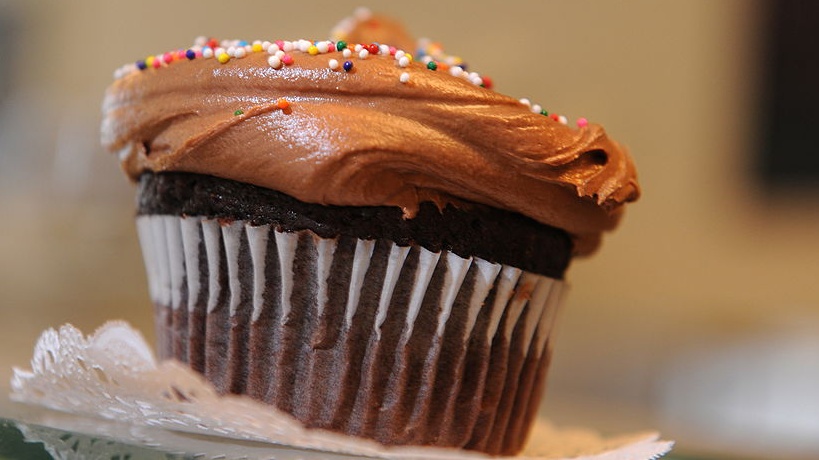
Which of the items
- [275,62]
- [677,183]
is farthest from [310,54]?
[677,183]

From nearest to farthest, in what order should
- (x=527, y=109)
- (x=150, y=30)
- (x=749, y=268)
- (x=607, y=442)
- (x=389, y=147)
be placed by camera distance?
(x=389, y=147) < (x=527, y=109) < (x=607, y=442) < (x=749, y=268) < (x=150, y=30)

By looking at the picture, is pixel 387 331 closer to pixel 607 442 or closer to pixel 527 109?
pixel 527 109

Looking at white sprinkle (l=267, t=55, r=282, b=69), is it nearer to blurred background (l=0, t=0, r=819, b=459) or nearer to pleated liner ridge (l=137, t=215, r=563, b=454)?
pleated liner ridge (l=137, t=215, r=563, b=454)

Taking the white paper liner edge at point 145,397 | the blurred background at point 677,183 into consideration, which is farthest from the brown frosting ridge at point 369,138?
the blurred background at point 677,183

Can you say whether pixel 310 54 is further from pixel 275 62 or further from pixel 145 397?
pixel 145 397

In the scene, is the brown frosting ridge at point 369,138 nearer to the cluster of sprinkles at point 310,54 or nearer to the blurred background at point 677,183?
the cluster of sprinkles at point 310,54

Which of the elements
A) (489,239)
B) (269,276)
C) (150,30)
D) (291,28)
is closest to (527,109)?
(489,239)
